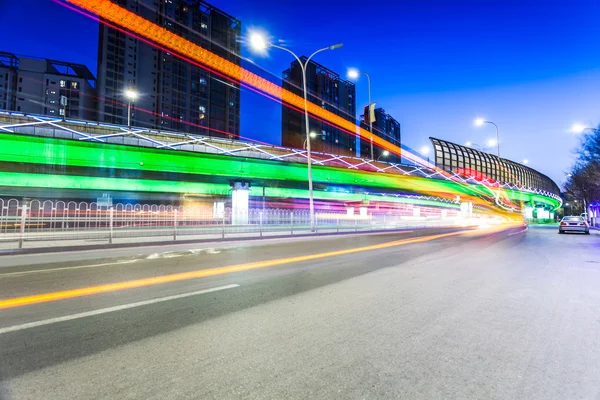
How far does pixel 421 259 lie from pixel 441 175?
124 ft

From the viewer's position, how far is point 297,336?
3.20 metres

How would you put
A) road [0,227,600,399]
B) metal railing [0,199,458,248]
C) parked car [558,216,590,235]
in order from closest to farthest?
road [0,227,600,399] < metal railing [0,199,458,248] < parked car [558,216,590,235]

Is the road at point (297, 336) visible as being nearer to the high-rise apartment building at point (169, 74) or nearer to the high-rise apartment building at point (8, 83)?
the high-rise apartment building at point (169, 74)

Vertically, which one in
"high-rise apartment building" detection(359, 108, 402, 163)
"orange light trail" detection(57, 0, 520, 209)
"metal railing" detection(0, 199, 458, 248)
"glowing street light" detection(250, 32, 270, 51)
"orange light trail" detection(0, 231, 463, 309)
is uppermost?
"orange light trail" detection(57, 0, 520, 209)

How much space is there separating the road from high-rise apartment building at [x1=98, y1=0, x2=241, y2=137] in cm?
7802

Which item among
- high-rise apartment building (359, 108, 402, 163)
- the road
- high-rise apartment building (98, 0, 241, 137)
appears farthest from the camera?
high-rise apartment building (359, 108, 402, 163)

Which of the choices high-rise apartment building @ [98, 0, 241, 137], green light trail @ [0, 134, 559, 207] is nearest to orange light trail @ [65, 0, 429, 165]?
high-rise apartment building @ [98, 0, 241, 137]

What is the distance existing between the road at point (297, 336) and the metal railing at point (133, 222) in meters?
6.79

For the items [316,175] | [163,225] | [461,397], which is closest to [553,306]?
[461,397]

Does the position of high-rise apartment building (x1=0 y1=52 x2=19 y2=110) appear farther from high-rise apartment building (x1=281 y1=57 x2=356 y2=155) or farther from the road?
the road

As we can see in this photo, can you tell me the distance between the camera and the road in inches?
89.5

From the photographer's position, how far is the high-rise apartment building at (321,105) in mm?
106375

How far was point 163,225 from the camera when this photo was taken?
15.3 m

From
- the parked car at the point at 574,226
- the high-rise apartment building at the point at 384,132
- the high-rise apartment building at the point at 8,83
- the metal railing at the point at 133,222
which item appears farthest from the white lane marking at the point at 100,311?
the high-rise apartment building at the point at 8,83
